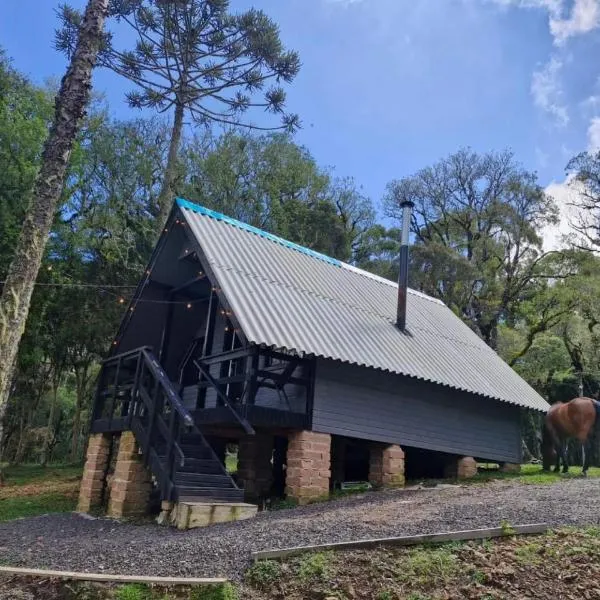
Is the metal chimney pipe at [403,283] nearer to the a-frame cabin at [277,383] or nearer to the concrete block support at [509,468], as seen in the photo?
the a-frame cabin at [277,383]

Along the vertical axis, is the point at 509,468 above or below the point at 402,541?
above

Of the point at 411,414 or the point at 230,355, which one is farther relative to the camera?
the point at 411,414

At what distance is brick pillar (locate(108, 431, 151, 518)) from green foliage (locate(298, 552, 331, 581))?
599 cm

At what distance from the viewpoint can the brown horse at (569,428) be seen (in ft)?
46.6

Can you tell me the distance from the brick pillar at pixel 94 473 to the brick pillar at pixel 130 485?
207 cm

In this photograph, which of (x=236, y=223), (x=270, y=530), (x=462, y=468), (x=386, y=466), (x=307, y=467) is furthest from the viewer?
(x=236, y=223)

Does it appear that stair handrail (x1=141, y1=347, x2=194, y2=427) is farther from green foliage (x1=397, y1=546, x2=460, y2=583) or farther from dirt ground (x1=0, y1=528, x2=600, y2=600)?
green foliage (x1=397, y1=546, x2=460, y2=583)

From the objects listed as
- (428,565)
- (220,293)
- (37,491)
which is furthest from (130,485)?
(37,491)

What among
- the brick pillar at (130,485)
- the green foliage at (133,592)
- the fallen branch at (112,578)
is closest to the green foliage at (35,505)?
the brick pillar at (130,485)

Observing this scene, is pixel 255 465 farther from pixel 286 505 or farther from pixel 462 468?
pixel 462 468

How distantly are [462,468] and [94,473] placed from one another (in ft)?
29.0

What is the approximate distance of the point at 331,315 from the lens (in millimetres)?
12727

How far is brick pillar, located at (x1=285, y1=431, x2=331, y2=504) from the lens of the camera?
1046cm

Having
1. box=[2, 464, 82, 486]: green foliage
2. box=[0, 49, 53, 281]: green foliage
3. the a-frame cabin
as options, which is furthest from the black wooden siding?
box=[2, 464, 82, 486]: green foliage
